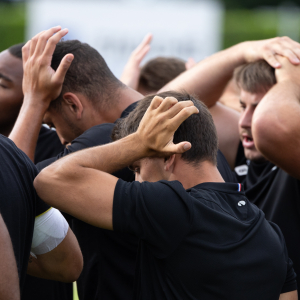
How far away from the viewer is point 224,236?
1.52 metres

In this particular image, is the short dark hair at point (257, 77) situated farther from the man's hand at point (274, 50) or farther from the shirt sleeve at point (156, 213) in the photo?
the shirt sleeve at point (156, 213)

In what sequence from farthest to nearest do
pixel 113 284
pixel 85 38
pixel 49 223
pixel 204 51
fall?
pixel 204 51, pixel 85 38, pixel 113 284, pixel 49 223

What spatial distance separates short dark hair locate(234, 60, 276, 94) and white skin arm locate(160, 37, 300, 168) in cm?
6

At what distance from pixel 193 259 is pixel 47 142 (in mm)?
1875

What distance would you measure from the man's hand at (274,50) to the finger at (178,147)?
119 cm

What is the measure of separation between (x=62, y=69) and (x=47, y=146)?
95cm

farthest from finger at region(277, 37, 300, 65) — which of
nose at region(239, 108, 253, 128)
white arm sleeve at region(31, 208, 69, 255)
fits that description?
white arm sleeve at region(31, 208, 69, 255)

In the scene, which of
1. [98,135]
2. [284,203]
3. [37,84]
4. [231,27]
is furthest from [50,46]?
[231,27]

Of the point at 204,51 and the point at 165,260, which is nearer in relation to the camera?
the point at 165,260

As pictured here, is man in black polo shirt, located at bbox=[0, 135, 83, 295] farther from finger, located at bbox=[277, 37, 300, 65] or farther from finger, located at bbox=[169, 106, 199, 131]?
finger, located at bbox=[277, 37, 300, 65]

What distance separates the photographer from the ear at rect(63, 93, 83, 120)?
93.1 inches

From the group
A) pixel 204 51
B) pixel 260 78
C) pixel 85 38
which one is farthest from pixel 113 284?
pixel 204 51

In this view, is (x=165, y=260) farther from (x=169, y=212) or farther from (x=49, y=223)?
(x=49, y=223)

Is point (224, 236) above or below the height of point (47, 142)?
above
